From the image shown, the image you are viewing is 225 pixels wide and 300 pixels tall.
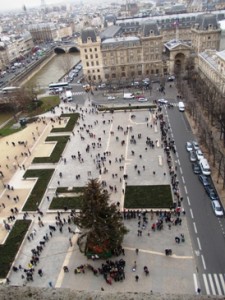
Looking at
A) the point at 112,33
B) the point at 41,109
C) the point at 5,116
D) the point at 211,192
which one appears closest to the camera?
the point at 211,192

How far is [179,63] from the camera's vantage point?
106 m

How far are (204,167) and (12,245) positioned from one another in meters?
30.8

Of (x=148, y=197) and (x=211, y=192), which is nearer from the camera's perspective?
(x=211, y=192)

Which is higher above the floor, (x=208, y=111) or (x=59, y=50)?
(x=208, y=111)

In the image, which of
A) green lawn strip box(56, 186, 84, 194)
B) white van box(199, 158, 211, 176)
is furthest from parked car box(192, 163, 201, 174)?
green lawn strip box(56, 186, 84, 194)

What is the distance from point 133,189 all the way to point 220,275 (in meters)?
18.6

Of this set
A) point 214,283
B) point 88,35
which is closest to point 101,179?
point 214,283

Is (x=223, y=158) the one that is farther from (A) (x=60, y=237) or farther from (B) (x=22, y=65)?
(B) (x=22, y=65)

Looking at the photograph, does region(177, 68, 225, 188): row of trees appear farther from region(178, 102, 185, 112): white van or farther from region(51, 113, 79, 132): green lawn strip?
region(51, 113, 79, 132): green lawn strip

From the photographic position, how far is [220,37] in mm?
98500

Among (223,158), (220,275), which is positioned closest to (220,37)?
(223,158)

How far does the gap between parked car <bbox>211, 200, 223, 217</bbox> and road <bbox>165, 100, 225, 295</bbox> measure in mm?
586

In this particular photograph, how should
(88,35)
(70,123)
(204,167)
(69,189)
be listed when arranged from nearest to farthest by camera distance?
(204,167)
(69,189)
(70,123)
(88,35)

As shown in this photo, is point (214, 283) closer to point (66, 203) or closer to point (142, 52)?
point (66, 203)
